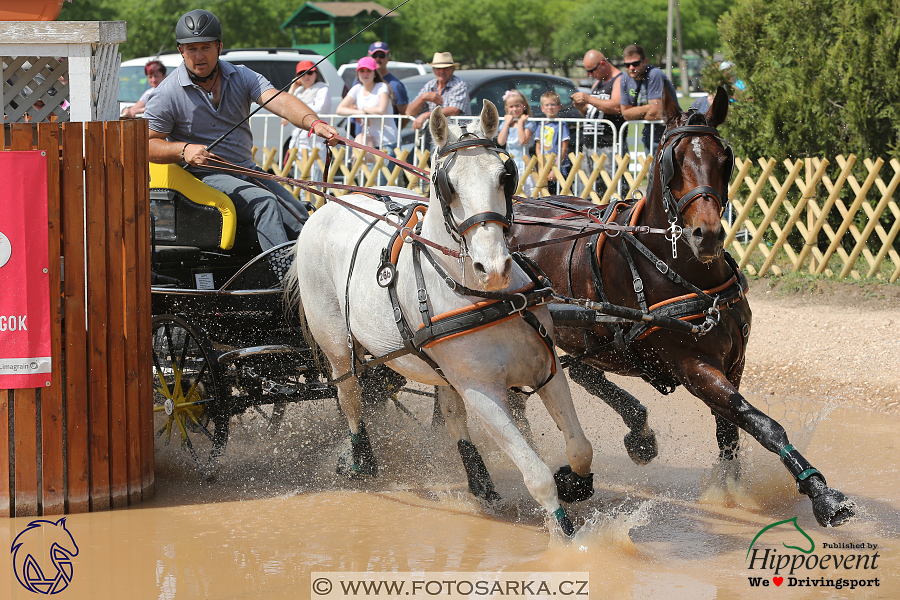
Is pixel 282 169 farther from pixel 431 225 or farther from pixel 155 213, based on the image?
pixel 431 225

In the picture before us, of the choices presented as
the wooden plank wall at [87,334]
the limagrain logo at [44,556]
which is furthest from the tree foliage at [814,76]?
the limagrain logo at [44,556]

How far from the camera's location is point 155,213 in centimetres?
582

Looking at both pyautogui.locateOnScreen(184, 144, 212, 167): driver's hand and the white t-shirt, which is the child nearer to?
the white t-shirt

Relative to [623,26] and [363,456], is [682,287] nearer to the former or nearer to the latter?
[363,456]

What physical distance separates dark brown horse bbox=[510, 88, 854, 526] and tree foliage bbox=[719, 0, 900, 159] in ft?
20.7

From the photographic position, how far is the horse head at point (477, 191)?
3764 millimetres

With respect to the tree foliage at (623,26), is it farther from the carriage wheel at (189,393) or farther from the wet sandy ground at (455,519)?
the carriage wheel at (189,393)

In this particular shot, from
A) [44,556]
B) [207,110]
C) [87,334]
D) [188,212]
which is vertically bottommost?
[44,556]

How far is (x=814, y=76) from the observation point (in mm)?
10711

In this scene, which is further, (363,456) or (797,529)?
(363,456)

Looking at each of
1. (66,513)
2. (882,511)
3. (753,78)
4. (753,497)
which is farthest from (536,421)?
(753,78)

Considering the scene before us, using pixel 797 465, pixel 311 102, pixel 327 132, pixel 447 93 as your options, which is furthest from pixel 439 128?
pixel 311 102

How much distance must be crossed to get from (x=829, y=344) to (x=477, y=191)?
498 centimetres

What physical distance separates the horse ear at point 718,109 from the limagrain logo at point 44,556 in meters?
3.55
